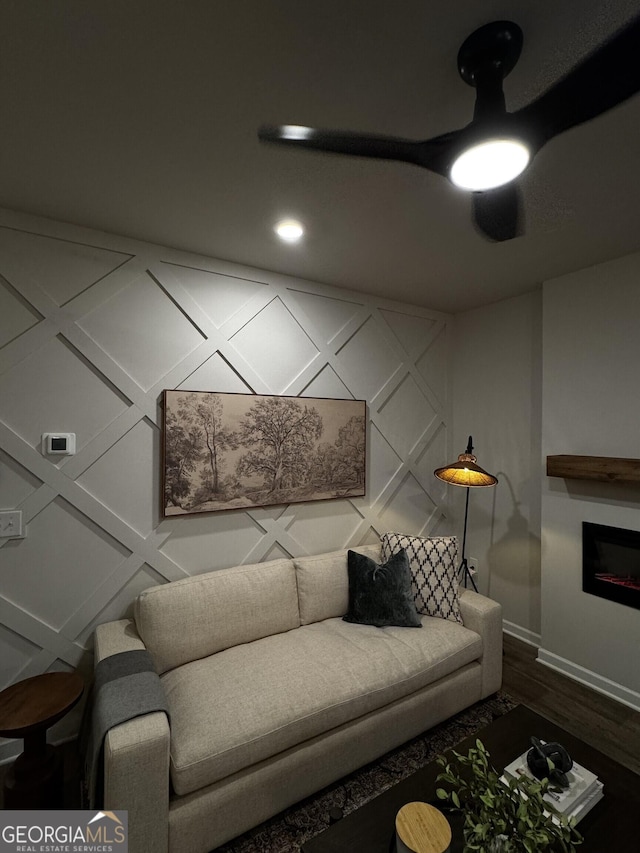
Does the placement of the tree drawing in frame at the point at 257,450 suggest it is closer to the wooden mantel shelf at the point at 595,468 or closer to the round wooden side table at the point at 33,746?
the round wooden side table at the point at 33,746

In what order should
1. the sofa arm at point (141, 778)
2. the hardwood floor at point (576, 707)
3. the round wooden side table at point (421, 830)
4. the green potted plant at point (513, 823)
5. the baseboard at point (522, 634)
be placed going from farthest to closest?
the baseboard at point (522, 634) → the hardwood floor at point (576, 707) → the sofa arm at point (141, 778) → the round wooden side table at point (421, 830) → the green potted plant at point (513, 823)

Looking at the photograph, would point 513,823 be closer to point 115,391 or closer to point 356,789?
point 356,789

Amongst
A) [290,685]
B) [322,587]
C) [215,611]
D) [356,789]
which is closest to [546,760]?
[356,789]

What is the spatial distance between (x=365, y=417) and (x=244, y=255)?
1.48 meters

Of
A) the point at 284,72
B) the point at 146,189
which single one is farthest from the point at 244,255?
the point at 284,72

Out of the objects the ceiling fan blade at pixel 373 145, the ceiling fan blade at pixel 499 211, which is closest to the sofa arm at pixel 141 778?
the ceiling fan blade at pixel 373 145

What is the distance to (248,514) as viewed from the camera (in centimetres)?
272

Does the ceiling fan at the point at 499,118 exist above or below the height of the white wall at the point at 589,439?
above

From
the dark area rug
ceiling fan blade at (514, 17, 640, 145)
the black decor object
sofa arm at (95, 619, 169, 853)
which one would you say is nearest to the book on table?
the black decor object

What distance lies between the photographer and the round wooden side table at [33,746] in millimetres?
1608

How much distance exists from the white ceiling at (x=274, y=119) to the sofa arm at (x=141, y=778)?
7.15ft

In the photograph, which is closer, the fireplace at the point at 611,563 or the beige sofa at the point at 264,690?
the beige sofa at the point at 264,690

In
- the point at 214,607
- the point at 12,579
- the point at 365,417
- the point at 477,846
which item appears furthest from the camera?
the point at 365,417

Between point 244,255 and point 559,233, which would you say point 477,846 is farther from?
point 244,255
